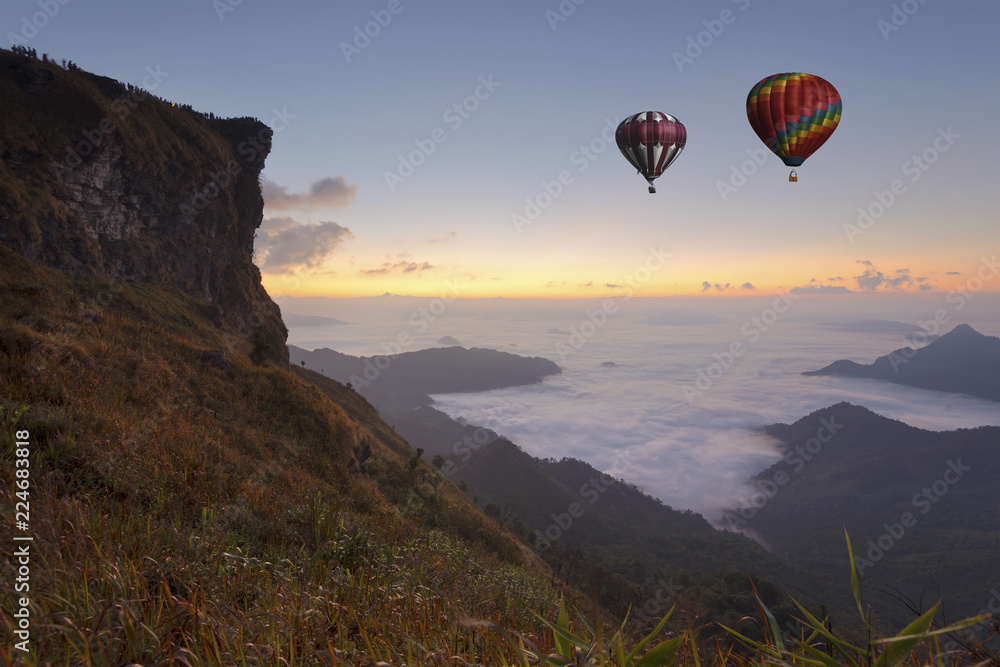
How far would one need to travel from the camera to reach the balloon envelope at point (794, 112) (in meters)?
19.4

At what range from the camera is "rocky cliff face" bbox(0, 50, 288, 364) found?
2361 centimetres

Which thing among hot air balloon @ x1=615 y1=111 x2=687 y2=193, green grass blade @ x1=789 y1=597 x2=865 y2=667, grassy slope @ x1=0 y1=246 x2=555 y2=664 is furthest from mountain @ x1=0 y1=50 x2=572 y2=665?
hot air balloon @ x1=615 y1=111 x2=687 y2=193

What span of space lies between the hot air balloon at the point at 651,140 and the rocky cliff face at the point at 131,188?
20.2 m

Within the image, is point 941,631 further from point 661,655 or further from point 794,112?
point 794,112

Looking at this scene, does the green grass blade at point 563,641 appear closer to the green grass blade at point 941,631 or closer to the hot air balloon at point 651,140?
the green grass blade at point 941,631

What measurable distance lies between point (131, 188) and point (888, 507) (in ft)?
548

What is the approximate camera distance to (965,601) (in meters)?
70.6

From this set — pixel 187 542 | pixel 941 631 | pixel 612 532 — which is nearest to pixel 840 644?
pixel 941 631

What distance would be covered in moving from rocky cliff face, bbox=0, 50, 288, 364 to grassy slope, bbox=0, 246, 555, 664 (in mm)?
13025

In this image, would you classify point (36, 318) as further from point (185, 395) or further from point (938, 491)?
point (938, 491)

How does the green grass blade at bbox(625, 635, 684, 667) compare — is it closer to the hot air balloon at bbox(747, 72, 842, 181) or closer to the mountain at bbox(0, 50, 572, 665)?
the mountain at bbox(0, 50, 572, 665)

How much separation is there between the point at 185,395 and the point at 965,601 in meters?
107

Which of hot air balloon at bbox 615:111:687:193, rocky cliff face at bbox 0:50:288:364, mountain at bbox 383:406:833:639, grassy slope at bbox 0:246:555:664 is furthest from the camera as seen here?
mountain at bbox 383:406:833:639

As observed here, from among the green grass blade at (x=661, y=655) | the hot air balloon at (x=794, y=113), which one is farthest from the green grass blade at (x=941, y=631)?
the hot air balloon at (x=794, y=113)
